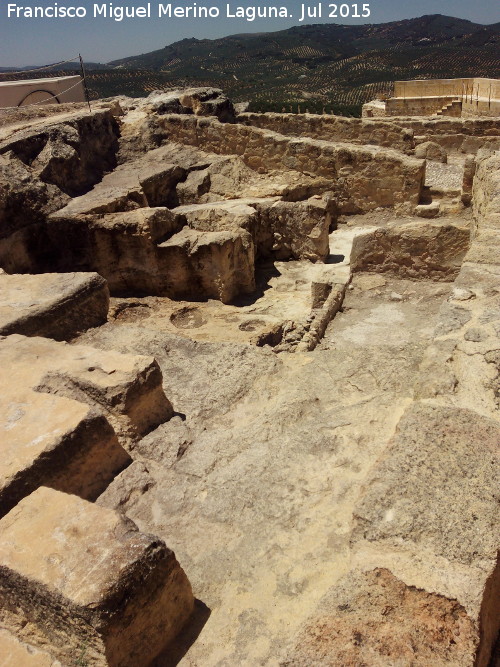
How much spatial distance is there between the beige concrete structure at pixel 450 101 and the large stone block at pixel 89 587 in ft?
48.0

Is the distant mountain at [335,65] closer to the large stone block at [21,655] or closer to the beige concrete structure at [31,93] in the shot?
the beige concrete structure at [31,93]

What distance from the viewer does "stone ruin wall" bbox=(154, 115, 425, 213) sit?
863 centimetres

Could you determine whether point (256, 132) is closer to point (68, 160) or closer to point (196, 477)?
point (68, 160)

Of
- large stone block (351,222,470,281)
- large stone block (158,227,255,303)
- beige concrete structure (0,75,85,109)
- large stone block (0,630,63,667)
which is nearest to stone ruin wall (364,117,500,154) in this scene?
large stone block (158,227,255,303)

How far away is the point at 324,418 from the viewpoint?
3016 mm

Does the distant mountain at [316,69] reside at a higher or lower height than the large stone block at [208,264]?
higher

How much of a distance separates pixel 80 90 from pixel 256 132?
7926mm

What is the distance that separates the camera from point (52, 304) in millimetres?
4086

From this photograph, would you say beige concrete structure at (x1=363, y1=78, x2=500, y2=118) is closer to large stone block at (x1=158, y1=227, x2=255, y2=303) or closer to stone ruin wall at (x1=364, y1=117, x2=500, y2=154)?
stone ruin wall at (x1=364, y1=117, x2=500, y2=154)

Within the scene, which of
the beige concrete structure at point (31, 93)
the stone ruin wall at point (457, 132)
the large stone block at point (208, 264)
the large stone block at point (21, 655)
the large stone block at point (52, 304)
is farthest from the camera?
the beige concrete structure at point (31, 93)

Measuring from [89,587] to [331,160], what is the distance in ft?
28.3

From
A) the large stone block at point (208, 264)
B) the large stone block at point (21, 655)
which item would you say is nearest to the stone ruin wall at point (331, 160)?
the large stone block at point (208, 264)

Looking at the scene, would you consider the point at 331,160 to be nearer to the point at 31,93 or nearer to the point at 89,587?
the point at 89,587

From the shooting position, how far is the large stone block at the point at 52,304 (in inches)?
154
